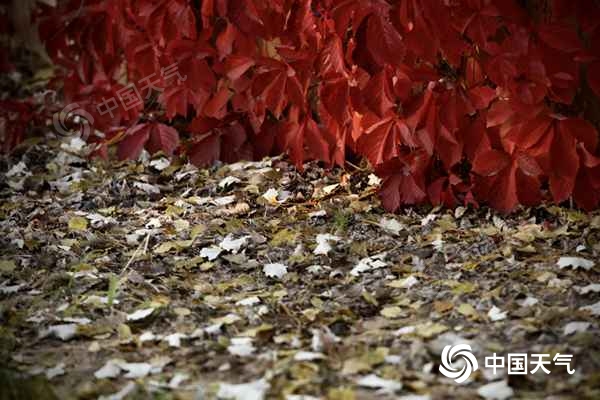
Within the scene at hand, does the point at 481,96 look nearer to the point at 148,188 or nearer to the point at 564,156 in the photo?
the point at 564,156

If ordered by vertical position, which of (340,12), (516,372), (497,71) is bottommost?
(516,372)

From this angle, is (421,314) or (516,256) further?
(516,256)

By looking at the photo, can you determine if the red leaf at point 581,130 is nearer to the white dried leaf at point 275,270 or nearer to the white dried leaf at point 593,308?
the white dried leaf at point 593,308

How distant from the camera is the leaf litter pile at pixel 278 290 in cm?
221

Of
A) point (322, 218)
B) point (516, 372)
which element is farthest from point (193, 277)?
point (516, 372)

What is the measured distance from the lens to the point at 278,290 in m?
2.71

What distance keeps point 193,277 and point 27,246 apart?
2.13ft

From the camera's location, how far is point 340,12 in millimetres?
2938

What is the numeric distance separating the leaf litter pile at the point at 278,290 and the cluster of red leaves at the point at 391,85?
0.44 feet

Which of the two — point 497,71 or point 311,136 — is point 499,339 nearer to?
point 497,71

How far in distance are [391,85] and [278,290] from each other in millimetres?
807

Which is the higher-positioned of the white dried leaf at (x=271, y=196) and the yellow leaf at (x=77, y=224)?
the yellow leaf at (x=77, y=224)

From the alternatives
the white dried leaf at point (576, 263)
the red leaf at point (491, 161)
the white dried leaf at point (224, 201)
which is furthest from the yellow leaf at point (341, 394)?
the white dried leaf at point (224, 201)

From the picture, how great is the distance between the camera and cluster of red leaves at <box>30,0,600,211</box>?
112 inches
